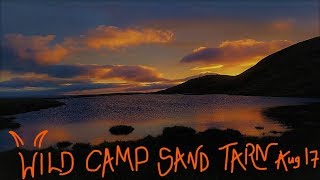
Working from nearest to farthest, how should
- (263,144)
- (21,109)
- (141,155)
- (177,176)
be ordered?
1. (177,176)
2. (141,155)
3. (263,144)
4. (21,109)

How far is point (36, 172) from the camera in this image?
26.5 metres

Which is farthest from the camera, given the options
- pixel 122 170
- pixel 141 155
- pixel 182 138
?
pixel 182 138

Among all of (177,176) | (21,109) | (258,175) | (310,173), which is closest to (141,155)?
(177,176)

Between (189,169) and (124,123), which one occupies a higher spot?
(189,169)

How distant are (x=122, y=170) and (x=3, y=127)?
5207 centimetres

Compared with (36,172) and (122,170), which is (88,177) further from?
(36,172)

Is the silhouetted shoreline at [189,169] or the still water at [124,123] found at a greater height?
the silhouetted shoreline at [189,169]

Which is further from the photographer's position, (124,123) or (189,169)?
(124,123)

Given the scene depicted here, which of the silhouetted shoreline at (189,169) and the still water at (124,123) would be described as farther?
the still water at (124,123)

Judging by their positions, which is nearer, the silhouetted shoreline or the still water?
the silhouetted shoreline

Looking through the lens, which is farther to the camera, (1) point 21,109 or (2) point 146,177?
(1) point 21,109

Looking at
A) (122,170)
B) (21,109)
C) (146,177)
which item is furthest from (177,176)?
(21,109)

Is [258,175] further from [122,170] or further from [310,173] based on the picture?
[122,170]

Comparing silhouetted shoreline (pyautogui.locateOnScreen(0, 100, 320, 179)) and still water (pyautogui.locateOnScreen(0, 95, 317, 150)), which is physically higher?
silhouetted shoreline (pyautogui.locateOnScreen(0, 100, 320, 179))
